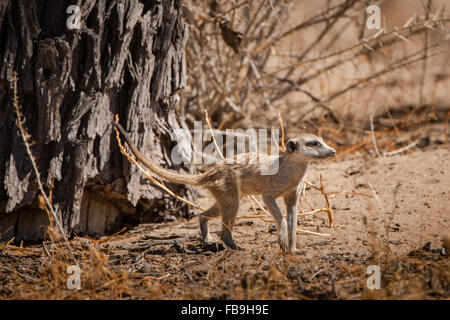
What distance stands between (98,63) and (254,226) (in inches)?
92.9

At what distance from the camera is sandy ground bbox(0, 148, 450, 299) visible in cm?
301

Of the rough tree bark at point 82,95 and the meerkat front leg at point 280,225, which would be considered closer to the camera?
the meerkat front leg at point 280,225

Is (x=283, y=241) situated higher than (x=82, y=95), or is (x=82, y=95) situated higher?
(x=82, y=95)

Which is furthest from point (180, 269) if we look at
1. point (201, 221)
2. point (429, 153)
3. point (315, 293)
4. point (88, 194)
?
point (429, 153)

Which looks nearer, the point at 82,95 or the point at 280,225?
the point at 280,225

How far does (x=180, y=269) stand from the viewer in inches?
140

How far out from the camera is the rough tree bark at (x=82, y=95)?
3990mm

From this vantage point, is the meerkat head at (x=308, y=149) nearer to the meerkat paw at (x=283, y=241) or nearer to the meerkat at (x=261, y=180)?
the meerkat at (x=261, y=180)

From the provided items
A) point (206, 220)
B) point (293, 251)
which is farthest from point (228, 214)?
point (293, 251)

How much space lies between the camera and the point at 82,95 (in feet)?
13.6

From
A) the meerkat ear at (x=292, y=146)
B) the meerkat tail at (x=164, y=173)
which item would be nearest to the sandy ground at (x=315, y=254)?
the meerkat tail at (x=164, y=173)

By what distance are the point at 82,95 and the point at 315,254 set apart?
2659mm

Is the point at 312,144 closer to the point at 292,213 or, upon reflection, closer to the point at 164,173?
the point at 292,213

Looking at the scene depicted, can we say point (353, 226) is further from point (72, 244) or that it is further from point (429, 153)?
point (72, 244)
